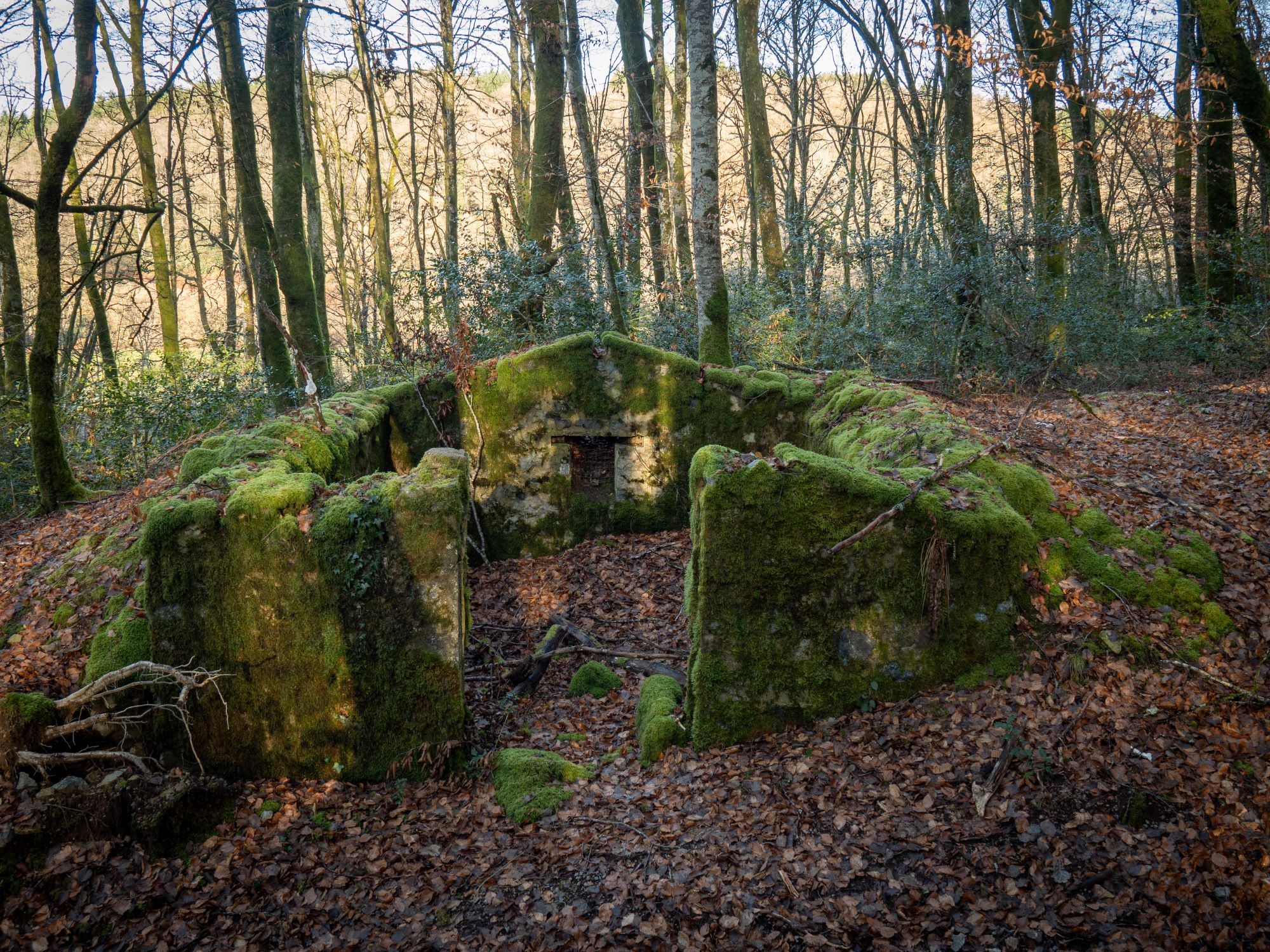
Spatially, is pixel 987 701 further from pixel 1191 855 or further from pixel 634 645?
pixel 634 645

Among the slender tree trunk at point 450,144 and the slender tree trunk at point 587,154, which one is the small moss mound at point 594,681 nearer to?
the slender tree trunk at point 587,154

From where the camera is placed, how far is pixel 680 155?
52.7ft

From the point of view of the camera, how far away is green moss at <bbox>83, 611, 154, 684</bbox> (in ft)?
15.2

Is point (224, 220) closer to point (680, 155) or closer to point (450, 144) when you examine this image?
point (450, 144)

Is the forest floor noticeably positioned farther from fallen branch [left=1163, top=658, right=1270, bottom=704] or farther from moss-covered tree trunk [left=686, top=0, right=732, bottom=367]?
moss-covered tree trunk [left=686, top=0, right=732, bottom=367]

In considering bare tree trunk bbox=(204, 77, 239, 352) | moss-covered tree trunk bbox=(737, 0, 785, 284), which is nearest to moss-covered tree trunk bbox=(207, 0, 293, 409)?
bare tree trunk bbox=(204, 77, 239, 352)

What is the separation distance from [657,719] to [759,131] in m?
14.4

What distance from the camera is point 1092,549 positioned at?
5.13 meters

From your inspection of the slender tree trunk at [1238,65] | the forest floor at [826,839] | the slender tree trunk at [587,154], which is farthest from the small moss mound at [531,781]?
the slender tree trunk at [1238,65]

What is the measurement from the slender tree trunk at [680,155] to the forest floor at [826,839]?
11391mm

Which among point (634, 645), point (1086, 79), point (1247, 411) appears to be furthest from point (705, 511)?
point (1086, 79)

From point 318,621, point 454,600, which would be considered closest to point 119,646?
point 318,621

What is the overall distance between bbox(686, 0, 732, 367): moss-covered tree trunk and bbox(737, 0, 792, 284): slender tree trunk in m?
5.80

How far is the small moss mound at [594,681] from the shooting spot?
20.4 feet
